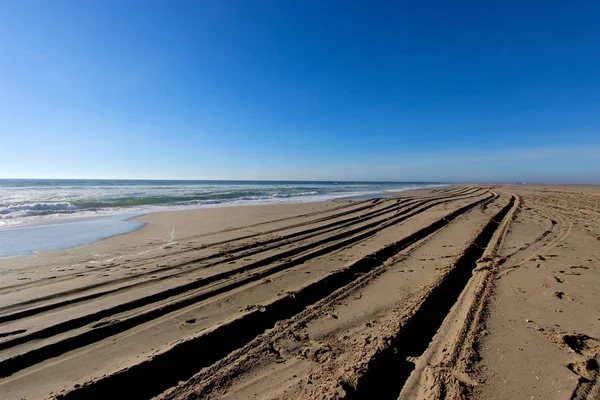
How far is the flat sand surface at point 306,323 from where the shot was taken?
8.49 ft

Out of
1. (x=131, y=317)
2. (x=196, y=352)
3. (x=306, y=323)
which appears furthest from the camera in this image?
(x=131, y=317)

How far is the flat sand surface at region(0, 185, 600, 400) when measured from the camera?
8.49ft

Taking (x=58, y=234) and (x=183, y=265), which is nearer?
(x=183, y=265)

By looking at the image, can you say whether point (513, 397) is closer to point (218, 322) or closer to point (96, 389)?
point (218, 322)

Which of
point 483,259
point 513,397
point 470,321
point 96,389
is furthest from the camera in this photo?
point 483,259

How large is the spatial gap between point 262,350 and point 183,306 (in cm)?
171

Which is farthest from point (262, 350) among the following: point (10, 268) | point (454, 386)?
point (10, 268)

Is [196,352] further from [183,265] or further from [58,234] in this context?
[58,234]

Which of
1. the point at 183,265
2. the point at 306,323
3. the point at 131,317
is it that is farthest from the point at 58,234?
the point at 306,323

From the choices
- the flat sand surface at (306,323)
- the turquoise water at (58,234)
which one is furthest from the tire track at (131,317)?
the turquoise water at (58,234)

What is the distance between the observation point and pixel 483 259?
6113 mm

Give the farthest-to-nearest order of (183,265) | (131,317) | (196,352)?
(183,265) < (131,317) < (196,352)

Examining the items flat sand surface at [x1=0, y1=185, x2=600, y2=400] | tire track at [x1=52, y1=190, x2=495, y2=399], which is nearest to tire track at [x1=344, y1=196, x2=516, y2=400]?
flat sand surface at [x1=0, y1=185, x2=600, y2=400]

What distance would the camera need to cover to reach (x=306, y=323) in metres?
3.62
